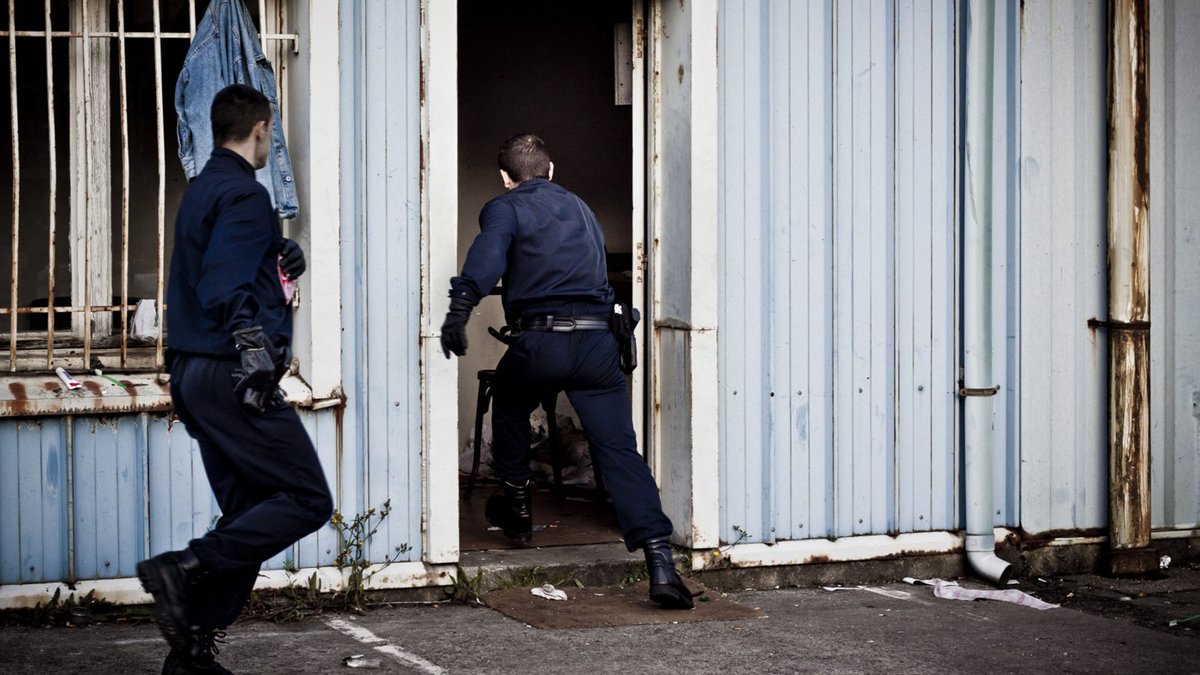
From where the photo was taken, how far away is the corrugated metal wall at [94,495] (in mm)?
6387

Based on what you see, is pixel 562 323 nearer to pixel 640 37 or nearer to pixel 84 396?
pixel 640 37

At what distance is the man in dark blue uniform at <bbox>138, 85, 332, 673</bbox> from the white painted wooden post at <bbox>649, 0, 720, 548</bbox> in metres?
2.49

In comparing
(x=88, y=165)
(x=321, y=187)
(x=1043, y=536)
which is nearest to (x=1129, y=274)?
(x=1043, y=536)

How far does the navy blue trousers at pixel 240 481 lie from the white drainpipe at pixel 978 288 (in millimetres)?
3741

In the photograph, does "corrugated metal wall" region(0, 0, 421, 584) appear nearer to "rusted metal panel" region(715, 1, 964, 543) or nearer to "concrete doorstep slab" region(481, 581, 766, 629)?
"concrete doorstep slab" region(481, 581, 766, 629)

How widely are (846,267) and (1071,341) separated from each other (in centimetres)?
135

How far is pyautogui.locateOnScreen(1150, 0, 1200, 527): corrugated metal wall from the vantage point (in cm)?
820

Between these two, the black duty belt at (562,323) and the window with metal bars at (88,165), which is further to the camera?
the black duty belt at (562,323)

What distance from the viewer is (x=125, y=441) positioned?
6.52 meters

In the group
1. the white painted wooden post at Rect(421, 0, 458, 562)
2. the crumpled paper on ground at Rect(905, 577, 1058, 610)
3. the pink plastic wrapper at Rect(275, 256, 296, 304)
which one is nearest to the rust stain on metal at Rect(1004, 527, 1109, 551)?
the crumpled paper on ground at Rect(905, 577, 1058, 610)

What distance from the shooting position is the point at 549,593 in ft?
22.9

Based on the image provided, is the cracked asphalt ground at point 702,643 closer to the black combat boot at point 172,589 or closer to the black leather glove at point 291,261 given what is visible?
the black combat boot at point 172,589

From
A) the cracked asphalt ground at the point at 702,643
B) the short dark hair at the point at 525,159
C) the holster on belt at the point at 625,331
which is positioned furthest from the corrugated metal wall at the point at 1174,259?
the short dark hair at the point at 525,159

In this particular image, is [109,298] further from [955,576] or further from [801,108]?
[955,576]
